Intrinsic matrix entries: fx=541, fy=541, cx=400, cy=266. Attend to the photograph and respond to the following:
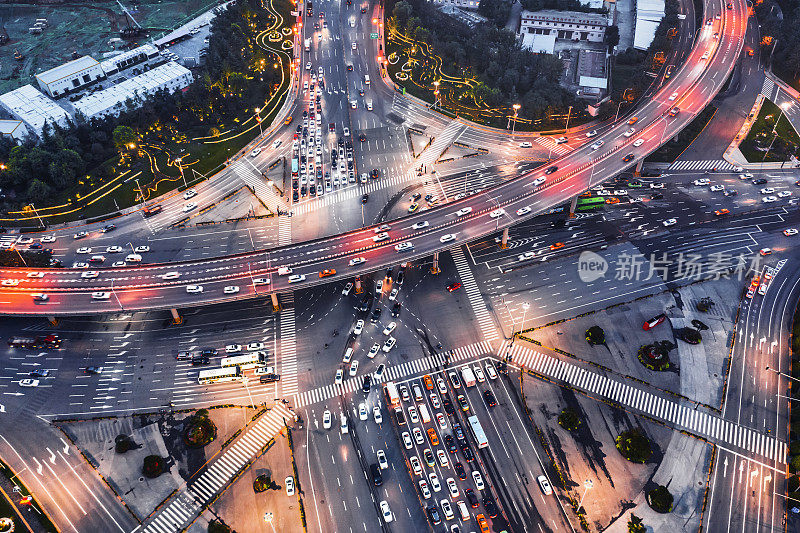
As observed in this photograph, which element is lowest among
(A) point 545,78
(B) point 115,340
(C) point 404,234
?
(B) point 115,340

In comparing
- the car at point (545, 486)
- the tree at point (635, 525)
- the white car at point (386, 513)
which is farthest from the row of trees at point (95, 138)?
the tree at point (635, 525)

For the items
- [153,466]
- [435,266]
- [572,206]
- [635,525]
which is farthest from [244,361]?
[572,206]

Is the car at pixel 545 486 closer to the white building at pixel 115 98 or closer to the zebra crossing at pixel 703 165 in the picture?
the zebra crossing at pixel 703 165

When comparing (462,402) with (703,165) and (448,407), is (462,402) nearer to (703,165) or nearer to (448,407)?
(448,407)

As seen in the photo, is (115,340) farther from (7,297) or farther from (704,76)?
(704,76)

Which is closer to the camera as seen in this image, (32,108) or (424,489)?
(424,489)

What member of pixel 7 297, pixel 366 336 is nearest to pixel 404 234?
pixel 366 336
